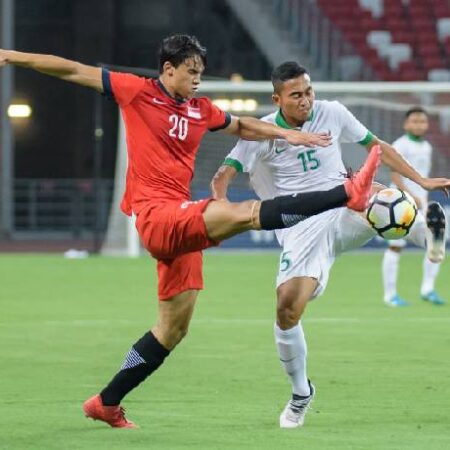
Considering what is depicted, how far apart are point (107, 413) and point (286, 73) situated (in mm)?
2025

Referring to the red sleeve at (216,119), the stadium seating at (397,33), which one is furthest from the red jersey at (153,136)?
the stadium seating at (397,33)

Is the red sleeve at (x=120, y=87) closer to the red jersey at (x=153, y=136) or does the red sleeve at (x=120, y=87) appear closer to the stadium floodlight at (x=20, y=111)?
the red jersey at (x=153, y=136)

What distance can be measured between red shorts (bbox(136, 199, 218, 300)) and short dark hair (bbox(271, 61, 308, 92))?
1055 mm

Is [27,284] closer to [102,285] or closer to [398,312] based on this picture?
[102,285]

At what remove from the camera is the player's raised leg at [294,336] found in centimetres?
757

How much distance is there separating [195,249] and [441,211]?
1942 millimetres

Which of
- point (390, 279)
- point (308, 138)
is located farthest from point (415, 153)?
point (308, 138)

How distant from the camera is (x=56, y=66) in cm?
717

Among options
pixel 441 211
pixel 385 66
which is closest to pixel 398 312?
pixel 441 211

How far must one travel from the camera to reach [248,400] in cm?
840

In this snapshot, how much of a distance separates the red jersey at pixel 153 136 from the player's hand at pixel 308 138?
46 cm

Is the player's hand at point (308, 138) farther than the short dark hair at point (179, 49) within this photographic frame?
Yes

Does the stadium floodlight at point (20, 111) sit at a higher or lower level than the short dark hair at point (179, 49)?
lower

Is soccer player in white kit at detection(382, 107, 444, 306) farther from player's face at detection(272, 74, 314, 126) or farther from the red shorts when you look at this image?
the red shorts
